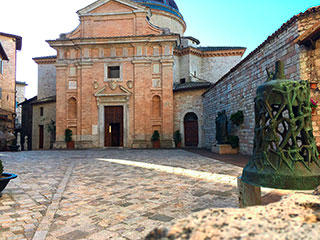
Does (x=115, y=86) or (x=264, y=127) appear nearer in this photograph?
(x=264, y=127)

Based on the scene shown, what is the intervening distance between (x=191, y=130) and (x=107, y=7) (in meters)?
12.3

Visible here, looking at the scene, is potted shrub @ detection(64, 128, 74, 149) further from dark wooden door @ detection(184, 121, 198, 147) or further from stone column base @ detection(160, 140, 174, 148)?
dark wooden door @ detection(184, 121, 198, 147)

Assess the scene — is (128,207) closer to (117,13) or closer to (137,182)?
(137,182)

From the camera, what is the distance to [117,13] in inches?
812

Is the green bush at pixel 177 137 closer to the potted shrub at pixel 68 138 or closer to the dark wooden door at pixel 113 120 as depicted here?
the dark wooden door at pixel 113 120

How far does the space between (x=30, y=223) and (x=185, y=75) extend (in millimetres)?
22390

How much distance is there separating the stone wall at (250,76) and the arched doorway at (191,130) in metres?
3.04

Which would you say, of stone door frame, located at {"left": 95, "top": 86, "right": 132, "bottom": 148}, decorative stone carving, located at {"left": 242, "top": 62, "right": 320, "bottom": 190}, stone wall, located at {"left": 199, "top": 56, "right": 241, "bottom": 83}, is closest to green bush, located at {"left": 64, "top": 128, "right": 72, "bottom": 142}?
stone door frame, located at {"left": 95, "top": 86, "right": 132, "bottom": 148}

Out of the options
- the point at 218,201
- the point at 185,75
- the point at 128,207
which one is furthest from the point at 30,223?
the point at 185,75

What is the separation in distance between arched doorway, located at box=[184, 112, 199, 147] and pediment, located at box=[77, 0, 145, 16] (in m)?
10.0

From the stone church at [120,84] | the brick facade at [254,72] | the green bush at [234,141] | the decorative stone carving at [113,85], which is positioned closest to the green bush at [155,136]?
the stone church at [120,84]

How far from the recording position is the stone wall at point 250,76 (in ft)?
25.9

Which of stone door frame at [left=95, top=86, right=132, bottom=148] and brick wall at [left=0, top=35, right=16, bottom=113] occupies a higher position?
brick wall at [left=0, top=35, right=16, bottom=113]

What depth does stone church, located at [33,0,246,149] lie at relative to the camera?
65.7ft
